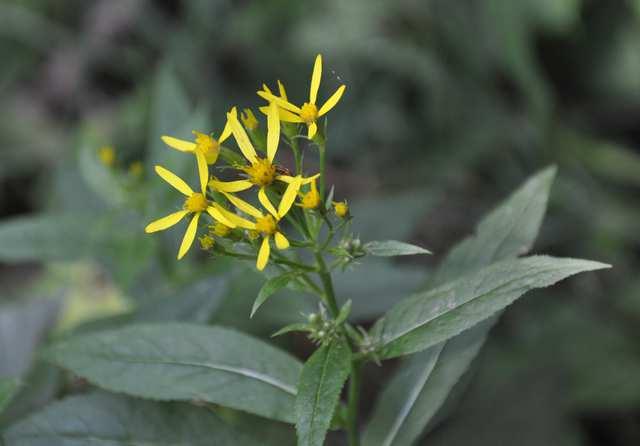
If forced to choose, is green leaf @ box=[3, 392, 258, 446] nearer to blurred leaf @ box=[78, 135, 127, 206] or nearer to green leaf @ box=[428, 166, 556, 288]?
green leaf @ box=[428, 166, 556, 288]

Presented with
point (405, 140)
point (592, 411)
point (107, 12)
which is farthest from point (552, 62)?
point (107, 12)

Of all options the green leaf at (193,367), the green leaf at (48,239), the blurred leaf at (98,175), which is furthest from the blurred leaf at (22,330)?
the green leaf at (193,367)

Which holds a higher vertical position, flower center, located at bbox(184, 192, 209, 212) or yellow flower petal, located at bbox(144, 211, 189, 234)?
flower center, located at bbox(184, 192, 209, 212)

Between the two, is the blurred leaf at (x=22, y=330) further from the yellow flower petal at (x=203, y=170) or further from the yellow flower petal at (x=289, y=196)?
the yellow flower petal at (x=289, y=196)

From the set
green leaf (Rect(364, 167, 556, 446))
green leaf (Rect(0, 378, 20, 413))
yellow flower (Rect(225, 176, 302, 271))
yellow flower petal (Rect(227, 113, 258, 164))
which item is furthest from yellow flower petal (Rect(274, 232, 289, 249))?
green leaf (Rect(0, 378, 20, 413))

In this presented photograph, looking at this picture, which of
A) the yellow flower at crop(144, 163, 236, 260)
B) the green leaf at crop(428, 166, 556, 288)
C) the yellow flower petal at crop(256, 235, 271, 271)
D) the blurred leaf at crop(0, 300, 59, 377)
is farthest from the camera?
the blurred leaf at crop(0, 300, 59, 377)

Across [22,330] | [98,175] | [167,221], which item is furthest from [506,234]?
[22,330]

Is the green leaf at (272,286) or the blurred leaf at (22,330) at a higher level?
the green leaf at (272,286)
